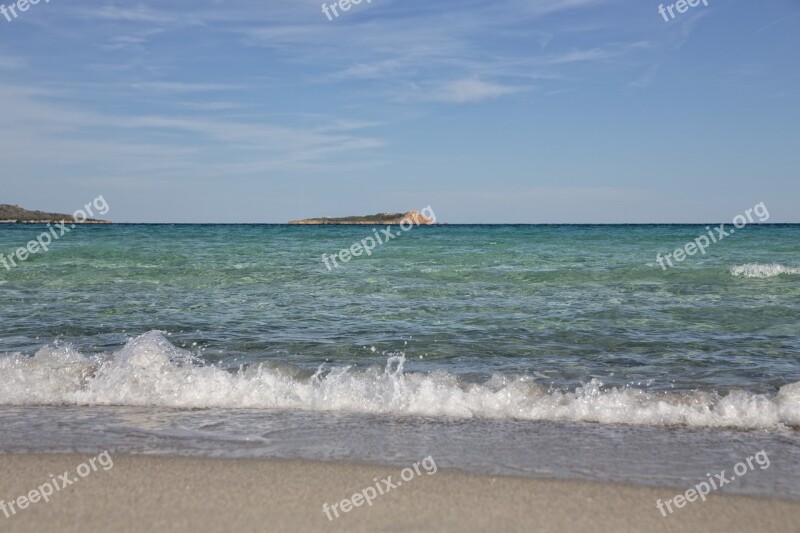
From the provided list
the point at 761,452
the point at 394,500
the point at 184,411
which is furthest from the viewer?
the point at 184,411

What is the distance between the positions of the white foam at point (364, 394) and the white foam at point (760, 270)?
1186 centimetres

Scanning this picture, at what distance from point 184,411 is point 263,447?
56.1 inches

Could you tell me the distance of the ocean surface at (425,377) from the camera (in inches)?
180

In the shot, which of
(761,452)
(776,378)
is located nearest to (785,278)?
(776,378)

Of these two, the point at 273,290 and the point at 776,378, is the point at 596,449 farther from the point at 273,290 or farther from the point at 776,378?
the point at 273,290

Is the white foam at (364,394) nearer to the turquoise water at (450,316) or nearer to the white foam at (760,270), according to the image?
the turquoise water at (450,316)

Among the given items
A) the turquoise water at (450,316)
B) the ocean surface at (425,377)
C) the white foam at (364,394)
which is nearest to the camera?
the ocean surface at (425,377)

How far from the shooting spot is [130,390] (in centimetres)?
616

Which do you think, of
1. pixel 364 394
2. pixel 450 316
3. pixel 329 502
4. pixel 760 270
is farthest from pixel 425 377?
pixel 760 270

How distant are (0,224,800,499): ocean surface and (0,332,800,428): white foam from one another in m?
0.02

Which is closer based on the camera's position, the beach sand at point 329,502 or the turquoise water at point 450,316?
the beach sand at point 329,502

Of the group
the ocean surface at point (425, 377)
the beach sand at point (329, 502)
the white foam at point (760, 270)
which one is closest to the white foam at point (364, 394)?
the ocean surface at point (425, 377)

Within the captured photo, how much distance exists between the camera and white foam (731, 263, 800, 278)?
53.7 feet

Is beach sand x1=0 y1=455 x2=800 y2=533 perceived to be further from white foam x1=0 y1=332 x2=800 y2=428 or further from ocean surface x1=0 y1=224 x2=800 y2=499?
white foam x1=0 y1=332 x2=800 y2=428
